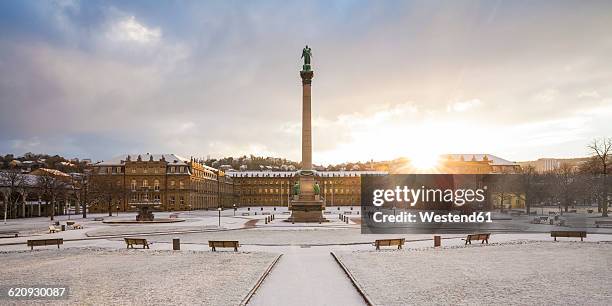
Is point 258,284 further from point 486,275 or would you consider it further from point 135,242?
point 135,242

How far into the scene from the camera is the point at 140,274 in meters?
20.9

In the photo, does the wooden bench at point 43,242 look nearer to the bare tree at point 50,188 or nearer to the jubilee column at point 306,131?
the jubilee column at point 306,131

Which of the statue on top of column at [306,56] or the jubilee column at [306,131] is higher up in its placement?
the statue on top of column at [306,56]

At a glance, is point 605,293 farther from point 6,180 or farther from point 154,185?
point 154,185

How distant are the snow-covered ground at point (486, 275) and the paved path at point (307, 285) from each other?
0.81 m

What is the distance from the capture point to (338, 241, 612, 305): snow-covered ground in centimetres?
1611

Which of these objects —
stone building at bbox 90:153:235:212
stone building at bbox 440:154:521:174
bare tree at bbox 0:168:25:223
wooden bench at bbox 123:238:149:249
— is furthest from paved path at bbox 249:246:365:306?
stone building at bbox 440:154:521:174

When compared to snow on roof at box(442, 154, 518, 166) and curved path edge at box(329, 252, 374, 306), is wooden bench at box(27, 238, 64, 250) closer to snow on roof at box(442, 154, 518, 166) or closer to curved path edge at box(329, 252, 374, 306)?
curved path edge at box(329, 252, 374, 306)

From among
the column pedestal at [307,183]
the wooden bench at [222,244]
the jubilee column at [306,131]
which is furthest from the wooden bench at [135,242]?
the jubilee column at [306,131]

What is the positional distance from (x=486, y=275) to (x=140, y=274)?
1503 centimetres

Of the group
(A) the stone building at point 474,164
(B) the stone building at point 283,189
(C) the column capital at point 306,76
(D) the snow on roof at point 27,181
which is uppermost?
(C) the column capital at point 306,76

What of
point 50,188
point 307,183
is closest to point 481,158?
point 307,183

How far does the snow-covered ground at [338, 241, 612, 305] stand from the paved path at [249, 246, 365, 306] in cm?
81

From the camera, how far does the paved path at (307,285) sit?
1571 cm
